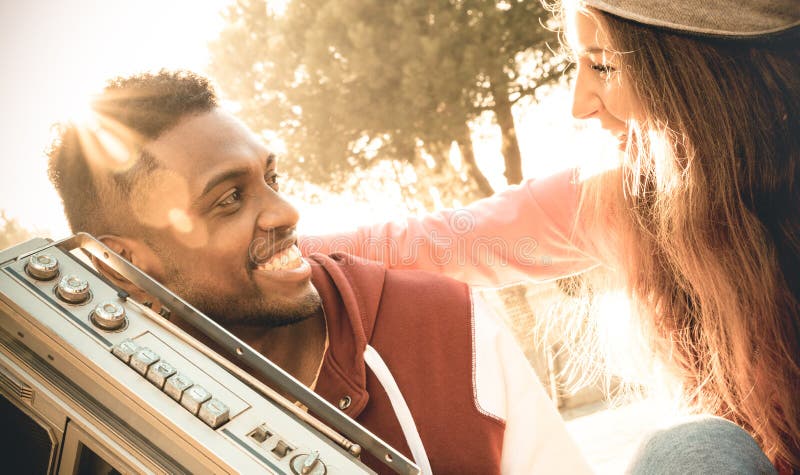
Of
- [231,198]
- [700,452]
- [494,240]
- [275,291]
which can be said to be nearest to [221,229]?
[231,198]

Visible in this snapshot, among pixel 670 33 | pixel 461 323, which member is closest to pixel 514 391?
pixel 461 323

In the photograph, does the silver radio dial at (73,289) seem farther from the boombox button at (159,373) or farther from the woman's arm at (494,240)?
the woman's arm at (494,240)

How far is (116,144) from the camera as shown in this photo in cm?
151

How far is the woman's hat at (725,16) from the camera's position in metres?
1.40

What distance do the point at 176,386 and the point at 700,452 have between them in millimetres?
821

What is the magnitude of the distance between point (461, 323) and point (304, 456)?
2.69ft

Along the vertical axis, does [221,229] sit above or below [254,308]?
above

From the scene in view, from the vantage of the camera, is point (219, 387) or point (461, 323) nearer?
point (219, 387)

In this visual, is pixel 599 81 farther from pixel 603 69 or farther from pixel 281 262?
pixel 281 262

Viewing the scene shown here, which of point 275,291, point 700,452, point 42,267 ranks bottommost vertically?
point 700,452

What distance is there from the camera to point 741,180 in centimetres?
151

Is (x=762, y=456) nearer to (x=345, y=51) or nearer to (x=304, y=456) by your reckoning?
(x=304, y=456)

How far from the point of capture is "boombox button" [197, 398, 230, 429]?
0.76 metres

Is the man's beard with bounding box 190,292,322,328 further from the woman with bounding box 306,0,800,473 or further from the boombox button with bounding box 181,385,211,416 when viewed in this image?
the woman with bounding box 306,0,800,473
